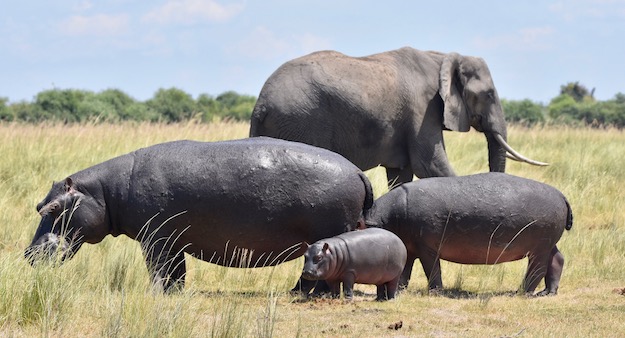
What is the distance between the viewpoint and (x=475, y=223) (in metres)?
9.28

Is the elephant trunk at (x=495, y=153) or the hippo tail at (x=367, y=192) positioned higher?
the hippo tail at (x=367, y=192)

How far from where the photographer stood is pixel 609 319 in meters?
7.95

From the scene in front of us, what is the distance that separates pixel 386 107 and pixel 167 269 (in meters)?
4.65

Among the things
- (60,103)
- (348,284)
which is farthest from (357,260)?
(60,103)

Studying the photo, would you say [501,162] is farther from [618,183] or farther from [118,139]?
[118,139]

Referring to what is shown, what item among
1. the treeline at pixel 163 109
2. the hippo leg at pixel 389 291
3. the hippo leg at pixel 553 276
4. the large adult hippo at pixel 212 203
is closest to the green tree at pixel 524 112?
the treeline at pixel 163 109

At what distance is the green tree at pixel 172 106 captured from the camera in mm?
39094

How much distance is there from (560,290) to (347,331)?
3119 mm

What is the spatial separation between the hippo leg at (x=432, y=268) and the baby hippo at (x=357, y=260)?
26.2 inches

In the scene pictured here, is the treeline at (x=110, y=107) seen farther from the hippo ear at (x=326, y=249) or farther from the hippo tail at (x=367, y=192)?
the hippo ear at (x=326, y=249)

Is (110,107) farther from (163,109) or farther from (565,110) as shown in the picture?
(565,110)

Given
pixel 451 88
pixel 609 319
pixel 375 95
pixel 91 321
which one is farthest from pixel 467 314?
pixel 451 88

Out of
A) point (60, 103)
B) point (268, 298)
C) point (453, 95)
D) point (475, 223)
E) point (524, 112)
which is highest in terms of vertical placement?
point (453, 95)

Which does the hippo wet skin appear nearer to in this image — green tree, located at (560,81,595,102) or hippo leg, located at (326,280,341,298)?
hippo leg, located at (326,280,341,298)
